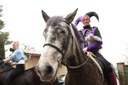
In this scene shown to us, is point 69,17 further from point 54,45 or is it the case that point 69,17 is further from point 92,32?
point 92,32

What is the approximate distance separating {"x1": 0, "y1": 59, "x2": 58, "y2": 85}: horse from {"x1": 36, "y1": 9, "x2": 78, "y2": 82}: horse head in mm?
6993

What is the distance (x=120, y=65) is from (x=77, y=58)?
788 centimetres

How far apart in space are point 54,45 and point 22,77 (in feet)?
26.0

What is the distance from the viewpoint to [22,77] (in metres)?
12.9

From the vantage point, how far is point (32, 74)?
42.1 feet

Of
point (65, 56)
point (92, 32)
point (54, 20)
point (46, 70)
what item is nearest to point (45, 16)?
point (54, 20)

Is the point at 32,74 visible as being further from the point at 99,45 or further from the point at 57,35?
the point at 57,35

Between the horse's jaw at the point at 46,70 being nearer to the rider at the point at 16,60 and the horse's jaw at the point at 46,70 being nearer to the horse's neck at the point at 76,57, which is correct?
the horse's neck at the point at 76,57

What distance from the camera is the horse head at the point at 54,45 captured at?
498cm

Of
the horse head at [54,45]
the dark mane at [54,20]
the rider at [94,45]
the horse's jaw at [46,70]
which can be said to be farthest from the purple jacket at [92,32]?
the horse's jaw at [46,70]

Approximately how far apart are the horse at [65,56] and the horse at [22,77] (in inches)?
246

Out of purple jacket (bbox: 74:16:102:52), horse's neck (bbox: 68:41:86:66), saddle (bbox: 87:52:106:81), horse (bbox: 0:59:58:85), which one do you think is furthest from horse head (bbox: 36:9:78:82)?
horse (bbox: 0:59:58:85)

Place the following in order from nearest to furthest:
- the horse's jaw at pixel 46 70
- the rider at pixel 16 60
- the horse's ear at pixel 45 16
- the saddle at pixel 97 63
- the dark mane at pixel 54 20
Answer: the horse's jaw at pixel 46 70, the dark mane at pixel 54 20, the horse's ear at pixel 45 16, the saddle at pixel 97 63, the rider at pixel 16 60

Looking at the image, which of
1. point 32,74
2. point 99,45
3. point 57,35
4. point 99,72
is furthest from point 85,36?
point 32,74
